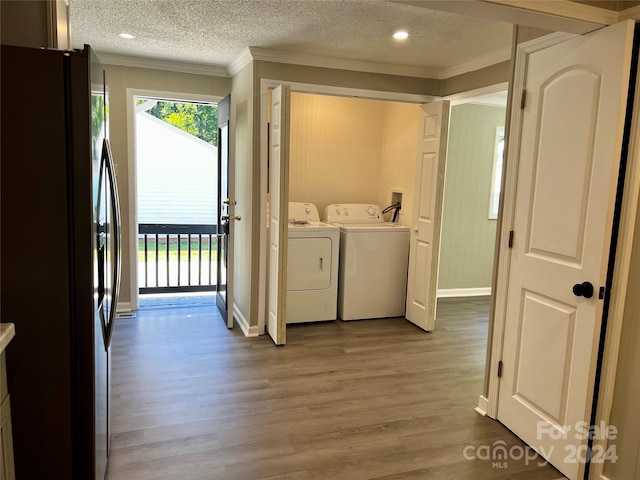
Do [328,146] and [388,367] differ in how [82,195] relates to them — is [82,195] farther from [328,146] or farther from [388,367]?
[328,146]

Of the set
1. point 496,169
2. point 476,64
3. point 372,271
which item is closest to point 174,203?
point 372,271

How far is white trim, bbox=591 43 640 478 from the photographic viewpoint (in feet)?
6.32

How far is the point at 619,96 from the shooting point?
190 cm

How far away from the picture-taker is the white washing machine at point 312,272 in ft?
14.0

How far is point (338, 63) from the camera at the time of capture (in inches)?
155

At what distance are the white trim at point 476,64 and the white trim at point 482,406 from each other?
255cm

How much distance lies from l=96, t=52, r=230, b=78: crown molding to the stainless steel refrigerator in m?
2.94

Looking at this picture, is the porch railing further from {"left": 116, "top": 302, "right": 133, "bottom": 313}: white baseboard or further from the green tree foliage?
the green tree foliage

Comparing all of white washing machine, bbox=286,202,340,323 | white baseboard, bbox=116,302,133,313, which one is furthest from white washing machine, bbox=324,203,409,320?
white baseboard, bbox=116,302,133,313

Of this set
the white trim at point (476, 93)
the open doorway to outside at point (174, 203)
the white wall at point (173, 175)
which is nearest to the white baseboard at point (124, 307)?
the open doorway to outside at point (174, 203)

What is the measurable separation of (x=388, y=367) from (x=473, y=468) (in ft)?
4.04

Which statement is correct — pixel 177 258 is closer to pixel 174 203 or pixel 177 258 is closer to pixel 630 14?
pixel 174 203

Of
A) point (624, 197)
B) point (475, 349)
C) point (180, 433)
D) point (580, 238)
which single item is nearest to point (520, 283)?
point (580, 238)

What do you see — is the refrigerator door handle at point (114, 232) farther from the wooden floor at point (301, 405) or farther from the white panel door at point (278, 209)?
the white panel door at point (278, 209)
